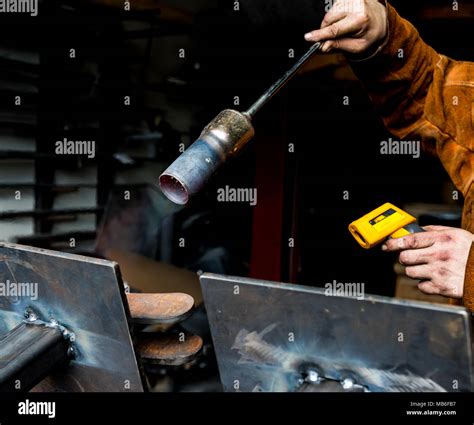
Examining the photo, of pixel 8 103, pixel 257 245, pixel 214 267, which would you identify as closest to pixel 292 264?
pixel 257 245

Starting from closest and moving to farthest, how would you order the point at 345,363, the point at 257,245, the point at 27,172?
the point at 345,363
the point at 257,245
the point at 27,172

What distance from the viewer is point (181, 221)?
13.1ft

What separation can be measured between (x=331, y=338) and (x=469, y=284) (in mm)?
430

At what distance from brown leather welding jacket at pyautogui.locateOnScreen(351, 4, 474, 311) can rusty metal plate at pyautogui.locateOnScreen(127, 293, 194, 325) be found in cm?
81

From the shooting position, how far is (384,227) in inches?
52.2

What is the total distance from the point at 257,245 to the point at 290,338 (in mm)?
2321

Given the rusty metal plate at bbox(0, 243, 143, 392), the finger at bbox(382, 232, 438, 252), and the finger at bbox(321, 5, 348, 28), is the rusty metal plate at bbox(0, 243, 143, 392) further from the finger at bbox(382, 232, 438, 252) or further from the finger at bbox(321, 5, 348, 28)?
the finger at bbox(321, 5, 348, 28)

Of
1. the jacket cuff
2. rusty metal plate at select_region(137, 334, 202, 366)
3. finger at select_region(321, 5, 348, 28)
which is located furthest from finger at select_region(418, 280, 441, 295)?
finger at select_region(321, 5, 348, 28)

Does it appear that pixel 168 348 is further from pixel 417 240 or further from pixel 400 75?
pixel 400 75

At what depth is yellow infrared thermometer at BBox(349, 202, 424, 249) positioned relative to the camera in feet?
4.35

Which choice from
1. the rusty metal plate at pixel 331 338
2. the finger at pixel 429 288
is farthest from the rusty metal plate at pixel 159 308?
the finger at pixel 429 288

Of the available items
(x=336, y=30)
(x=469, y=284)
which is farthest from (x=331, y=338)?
(x=336, y=30)

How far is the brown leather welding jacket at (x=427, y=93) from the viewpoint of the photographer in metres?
1.55

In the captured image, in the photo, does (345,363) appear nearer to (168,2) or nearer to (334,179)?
(168,2)
